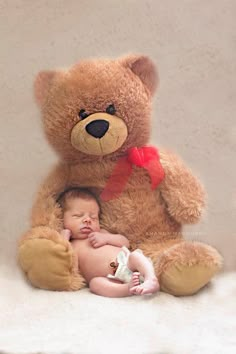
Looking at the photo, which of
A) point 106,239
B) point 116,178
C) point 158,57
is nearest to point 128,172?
point 116,178

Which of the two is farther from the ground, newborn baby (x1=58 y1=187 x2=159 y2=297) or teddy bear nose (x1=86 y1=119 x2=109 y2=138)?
teddy bear nose (x1=86 y1=119 x2=109 y2=138)

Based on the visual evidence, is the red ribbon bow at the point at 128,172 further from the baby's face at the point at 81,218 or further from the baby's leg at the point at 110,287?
the baby's leg at the point at 110,287

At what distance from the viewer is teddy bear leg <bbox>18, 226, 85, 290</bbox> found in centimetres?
120

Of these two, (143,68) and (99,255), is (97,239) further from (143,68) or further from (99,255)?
Answer: (143,68)

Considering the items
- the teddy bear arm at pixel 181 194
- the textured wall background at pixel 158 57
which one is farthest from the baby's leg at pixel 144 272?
the textured wall background at pixel 158 57

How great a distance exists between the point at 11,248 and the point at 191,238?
333 millimetres

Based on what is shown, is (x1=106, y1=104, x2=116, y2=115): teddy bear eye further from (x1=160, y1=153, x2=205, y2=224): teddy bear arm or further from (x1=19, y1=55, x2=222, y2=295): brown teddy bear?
(x1=160, y1=153, x2=205, y2=224): teddy bear arm

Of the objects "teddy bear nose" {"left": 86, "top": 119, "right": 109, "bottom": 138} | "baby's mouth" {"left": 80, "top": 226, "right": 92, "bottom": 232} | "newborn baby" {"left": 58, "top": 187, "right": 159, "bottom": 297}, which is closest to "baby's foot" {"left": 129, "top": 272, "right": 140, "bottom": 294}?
A: "newborn baby" {"left": 58, "top": 187, "right": 159, "bottom": 297}

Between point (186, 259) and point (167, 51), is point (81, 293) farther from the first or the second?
point (167, 51)

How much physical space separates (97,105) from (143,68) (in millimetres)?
117

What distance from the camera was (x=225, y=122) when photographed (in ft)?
4.61

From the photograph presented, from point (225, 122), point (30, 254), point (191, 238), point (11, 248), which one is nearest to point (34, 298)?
point (30, 254)

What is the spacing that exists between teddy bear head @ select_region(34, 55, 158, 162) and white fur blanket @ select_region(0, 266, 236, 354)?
0.25 m

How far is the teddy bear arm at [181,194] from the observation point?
4.17 feet
